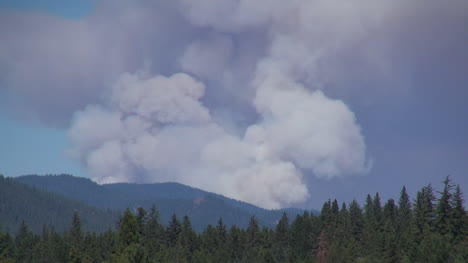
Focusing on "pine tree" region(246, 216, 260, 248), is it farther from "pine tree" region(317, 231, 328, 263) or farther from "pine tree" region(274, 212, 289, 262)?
"pine tree" region(317, 231, 328, 263)

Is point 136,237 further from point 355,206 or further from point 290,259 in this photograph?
point 355,206

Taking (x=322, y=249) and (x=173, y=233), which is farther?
(x=173, y=233)

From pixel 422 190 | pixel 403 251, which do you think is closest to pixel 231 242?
pixel 422 190

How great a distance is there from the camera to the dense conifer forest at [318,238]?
112m

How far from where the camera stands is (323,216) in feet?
626

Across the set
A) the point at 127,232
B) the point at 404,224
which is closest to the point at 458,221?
the point at 404,224

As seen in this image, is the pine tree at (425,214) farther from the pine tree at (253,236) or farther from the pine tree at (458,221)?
the pine tree at (253,236)

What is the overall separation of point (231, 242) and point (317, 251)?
27048mm

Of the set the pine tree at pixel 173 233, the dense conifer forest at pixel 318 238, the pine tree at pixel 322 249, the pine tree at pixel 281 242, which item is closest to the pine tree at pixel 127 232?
the dense conifer forest at pixel 318 238

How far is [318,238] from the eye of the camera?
17612cm

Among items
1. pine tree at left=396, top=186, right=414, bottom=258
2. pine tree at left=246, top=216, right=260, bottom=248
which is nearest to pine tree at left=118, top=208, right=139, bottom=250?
pine tree at left=396, top=186, right=414, bottom=258

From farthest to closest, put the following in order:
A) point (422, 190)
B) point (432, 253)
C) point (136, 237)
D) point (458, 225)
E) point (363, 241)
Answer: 1. point (363, 241)
2. point (422, 190)
3. point (458, 225)
4. point (432, 253)
5. point (136, 237)

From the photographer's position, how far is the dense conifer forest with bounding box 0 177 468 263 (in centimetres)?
11243

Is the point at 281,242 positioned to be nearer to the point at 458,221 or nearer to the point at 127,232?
the point at 458,221
